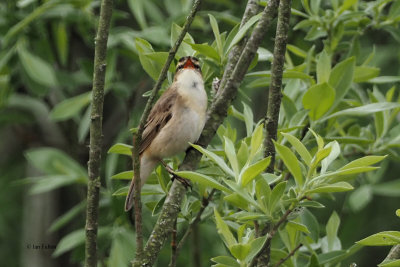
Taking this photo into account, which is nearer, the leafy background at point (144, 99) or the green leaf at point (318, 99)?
the green leaf at point (318, 99)

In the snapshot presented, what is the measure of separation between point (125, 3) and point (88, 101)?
1.90 m

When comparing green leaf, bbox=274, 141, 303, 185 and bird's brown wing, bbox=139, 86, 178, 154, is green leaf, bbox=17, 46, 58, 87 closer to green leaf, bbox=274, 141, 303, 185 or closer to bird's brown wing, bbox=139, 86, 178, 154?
bird's brown wing, bbox=139, 86, 178, 154

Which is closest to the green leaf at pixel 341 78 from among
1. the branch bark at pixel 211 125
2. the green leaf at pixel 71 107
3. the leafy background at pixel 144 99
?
the leafy background at pixel 144 99

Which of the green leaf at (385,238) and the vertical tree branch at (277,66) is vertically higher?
the vertical tree branch at (277,66)

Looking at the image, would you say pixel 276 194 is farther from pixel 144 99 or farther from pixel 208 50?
pixel 144 99

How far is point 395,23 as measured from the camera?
14.4 feet

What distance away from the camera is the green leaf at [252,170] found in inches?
103

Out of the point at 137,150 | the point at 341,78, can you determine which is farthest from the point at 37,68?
the point at 137,150

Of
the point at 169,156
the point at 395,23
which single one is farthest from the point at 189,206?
the point at 395,23

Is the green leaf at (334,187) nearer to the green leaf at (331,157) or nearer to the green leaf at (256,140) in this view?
the green leaf at (331,157)

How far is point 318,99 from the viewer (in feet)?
11.3

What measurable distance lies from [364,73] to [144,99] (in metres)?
2.58

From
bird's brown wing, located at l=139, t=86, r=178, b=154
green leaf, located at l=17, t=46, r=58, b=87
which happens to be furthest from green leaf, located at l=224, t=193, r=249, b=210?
green leaf, located at l=17, t=46, r=58, b=87

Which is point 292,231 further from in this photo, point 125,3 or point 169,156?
point 125,3
